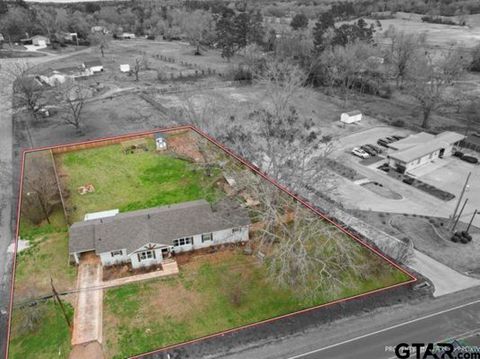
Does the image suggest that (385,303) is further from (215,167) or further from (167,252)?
(215,167)

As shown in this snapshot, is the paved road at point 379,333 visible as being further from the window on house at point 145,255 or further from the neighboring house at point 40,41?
the neighboring house at point 40,41

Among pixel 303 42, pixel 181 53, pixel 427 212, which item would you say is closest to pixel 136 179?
pixel 427 212

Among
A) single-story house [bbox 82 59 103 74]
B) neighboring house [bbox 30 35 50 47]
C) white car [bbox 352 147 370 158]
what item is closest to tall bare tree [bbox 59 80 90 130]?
single-story house [bbox 82 59 103 74]

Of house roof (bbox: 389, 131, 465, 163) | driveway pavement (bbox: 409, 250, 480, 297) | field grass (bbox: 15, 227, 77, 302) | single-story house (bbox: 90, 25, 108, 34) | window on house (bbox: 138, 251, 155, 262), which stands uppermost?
single-story house (bbox: 90, 25, 108, 34)

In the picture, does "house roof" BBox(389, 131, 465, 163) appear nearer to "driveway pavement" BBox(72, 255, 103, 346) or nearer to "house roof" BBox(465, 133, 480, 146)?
"house roof" BBox(465, 133, 480, 146)

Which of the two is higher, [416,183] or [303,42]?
[303,42]

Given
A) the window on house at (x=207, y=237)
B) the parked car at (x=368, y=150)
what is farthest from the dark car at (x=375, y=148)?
the window on house at (x=207, y=237)
